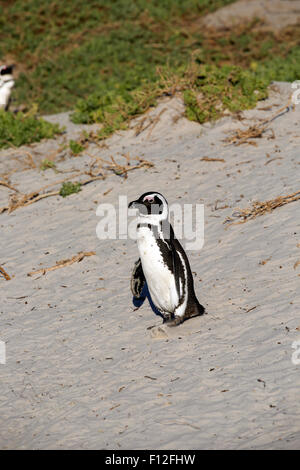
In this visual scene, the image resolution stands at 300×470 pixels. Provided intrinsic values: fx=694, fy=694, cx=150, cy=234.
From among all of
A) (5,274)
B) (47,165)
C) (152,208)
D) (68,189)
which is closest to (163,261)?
(152,208)

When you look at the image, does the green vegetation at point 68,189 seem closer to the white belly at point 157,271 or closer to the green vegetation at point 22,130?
the green vegetation at point 22,130

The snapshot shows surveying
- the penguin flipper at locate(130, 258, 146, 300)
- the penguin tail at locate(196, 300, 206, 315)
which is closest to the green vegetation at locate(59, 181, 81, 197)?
the penguin flipper at locate(130, 258, 146, 300)

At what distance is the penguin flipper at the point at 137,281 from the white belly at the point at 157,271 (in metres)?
0.25

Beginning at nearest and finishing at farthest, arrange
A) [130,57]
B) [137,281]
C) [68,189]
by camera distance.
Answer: [137,281] → [68,189] → [130,57]

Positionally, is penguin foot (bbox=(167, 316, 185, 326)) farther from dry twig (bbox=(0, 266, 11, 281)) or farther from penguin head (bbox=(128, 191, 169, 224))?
dry twig (bbox=(0, 266, 11, 281))

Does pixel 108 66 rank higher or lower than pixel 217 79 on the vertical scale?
lower

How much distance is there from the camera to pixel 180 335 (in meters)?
5.30

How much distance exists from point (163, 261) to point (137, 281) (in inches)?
17.7

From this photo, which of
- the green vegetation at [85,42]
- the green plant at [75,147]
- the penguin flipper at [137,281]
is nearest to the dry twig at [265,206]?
the penguin flipper at [137,281]

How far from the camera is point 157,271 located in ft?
17.5

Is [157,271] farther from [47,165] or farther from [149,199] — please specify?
[47,165]
